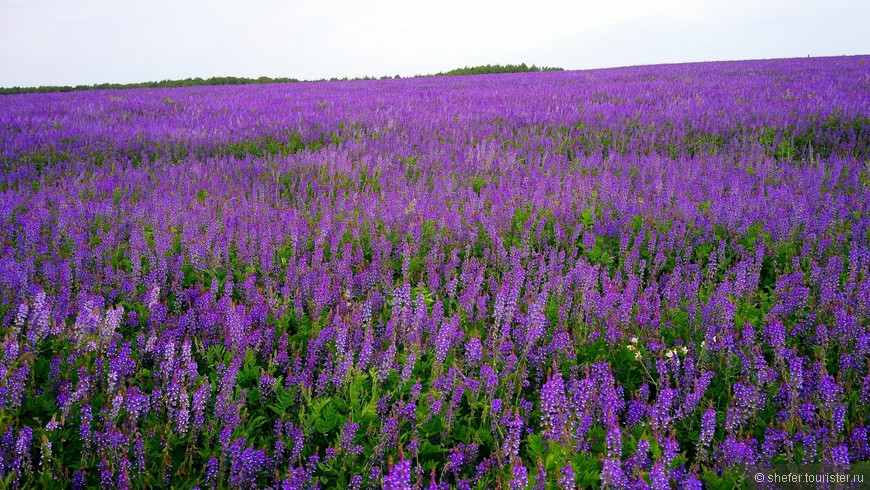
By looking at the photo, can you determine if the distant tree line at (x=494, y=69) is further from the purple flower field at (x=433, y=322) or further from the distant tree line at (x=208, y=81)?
the purple flower field at (x=433, y=322)

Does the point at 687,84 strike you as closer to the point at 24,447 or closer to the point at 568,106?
the point at 568,106

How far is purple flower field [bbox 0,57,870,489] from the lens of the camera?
2506 millimetres

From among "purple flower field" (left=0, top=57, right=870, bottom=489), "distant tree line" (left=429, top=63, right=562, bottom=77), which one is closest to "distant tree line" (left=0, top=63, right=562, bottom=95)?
"distant tree line" (left=429, top=63, right=562, bottom=77)

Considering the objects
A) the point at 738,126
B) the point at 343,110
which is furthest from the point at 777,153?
the point at 343,110

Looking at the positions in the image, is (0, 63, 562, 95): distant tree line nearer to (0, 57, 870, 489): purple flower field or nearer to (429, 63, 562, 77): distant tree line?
(429, 63, 562, 77): distant tree line

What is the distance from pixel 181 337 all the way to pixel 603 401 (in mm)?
2516

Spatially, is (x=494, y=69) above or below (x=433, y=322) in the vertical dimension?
above

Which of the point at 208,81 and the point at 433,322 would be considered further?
the point at 208,81

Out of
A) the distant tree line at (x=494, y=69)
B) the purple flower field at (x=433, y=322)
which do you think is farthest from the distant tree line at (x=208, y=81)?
the purple flower field at (x=433, y=322)

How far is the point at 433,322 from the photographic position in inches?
137

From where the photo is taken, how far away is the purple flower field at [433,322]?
251 centimetres

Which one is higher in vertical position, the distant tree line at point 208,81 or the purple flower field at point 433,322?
the distant tree line at point 208,81

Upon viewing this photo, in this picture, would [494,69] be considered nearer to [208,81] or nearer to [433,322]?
[208,81]

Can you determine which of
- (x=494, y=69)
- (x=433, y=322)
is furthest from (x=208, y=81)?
(x=433, y=322)
